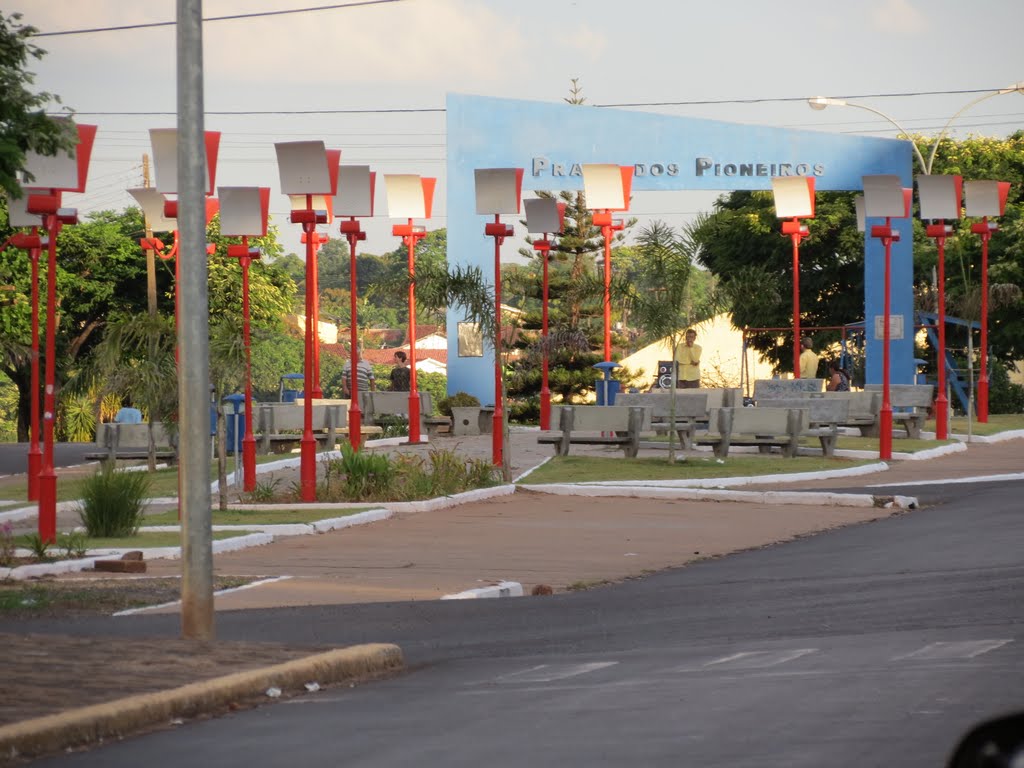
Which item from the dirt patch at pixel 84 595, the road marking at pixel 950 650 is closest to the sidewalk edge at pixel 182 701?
the road marking at pixel 950 650

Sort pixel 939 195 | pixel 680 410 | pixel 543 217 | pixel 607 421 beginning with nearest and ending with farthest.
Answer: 1. pixel 607 421
2. pixel 680 410
3. pixel 939 195
4. pixel 543 217

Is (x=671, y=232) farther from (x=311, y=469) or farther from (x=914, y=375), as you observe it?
(x=914, y=375)

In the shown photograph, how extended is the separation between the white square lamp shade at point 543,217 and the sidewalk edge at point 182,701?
21912mm

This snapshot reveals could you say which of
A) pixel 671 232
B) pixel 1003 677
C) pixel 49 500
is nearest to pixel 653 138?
pixel 671 232

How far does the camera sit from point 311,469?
21047 mm

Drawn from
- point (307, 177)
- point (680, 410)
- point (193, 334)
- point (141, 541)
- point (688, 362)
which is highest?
point (307, 177)

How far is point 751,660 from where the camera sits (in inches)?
376

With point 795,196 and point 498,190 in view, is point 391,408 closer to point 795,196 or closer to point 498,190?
point 498,190

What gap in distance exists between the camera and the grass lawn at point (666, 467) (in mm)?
24188

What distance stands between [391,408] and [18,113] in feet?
67.0

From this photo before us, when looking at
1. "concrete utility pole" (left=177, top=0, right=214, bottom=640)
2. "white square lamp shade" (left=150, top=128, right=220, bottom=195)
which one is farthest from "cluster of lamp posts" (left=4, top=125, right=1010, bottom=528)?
"concrete utility pole" (left=177, top=0, right=214, bottom=640)

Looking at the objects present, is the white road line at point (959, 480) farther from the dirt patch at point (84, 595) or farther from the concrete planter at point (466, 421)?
the concrete planter at point (466, 421)

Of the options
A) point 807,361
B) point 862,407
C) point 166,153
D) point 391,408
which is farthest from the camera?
point 807,361

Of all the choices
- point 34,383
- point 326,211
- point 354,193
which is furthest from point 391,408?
point 34,383
